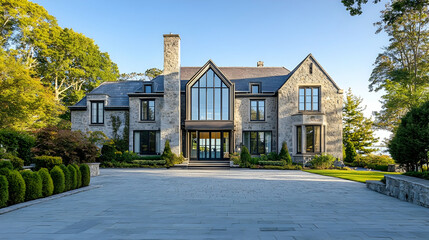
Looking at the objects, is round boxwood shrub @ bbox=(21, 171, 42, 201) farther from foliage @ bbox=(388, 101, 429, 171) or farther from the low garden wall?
foliage @ bbox=(388, 101, 429, 171)

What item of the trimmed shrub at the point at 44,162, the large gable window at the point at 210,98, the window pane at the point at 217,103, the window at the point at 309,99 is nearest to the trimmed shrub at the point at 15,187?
the trimmed shrub at the point at 44,162

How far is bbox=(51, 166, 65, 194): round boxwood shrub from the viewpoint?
8814 millimetres

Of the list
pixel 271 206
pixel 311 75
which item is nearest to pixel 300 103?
pixel 311 75

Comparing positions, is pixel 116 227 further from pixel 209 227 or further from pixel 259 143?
pixel 259 143

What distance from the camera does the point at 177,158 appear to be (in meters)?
21.5

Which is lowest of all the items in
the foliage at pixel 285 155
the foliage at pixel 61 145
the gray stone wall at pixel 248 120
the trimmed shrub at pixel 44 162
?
the foliage at pixel 285 155

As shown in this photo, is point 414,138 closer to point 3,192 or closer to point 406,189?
point 406,189

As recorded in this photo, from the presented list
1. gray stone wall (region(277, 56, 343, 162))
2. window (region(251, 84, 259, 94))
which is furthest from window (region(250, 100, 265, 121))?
gray stone wall (region(277, 56, 343, 162))

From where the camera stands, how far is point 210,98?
75.6ft

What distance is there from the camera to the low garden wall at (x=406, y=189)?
7293 millimetres

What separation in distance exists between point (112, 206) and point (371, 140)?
30.6 meters

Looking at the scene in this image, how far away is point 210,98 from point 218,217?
17651 millimetres

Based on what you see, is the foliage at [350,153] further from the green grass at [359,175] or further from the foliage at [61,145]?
the foliage at [61,145]

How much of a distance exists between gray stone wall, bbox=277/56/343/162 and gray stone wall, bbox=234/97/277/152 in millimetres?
901
